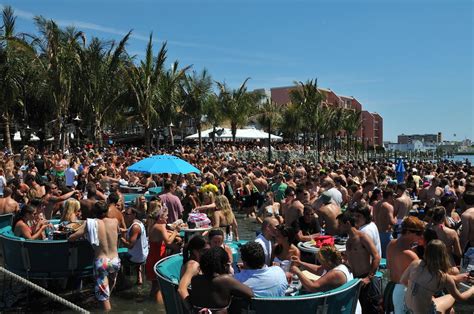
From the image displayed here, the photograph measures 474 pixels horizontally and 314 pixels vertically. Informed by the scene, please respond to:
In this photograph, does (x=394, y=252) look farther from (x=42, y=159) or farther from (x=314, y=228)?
(x=42, y=159)

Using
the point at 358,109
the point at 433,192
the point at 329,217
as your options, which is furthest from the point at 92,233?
the point at 358,109

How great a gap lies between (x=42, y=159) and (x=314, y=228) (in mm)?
14159

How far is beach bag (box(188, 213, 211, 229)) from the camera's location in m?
8.27

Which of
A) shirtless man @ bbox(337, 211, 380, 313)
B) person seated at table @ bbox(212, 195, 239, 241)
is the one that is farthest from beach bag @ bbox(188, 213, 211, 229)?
shirtless man @ bbox(337, 211, 380, 313)

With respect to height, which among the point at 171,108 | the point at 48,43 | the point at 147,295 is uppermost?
the point at 48,43

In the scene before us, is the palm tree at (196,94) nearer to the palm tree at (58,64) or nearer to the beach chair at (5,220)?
the palm tree at (58,64)

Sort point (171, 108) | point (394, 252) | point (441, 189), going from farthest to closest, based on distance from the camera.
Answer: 1. point (171, 108)
2. point (441, 189)
3. point (394, 252)

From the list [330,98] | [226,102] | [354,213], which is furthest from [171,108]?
[330,98]

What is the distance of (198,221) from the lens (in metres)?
8.31

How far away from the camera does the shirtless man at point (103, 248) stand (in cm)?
634

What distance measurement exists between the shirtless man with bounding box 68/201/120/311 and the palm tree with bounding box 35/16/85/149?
20380mm

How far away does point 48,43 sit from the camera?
2555 centimetres

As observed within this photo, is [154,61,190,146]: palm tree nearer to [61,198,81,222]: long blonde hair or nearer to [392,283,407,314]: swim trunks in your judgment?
[61,198,81,222]: long blonde hair

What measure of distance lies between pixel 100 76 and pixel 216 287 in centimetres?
2549
